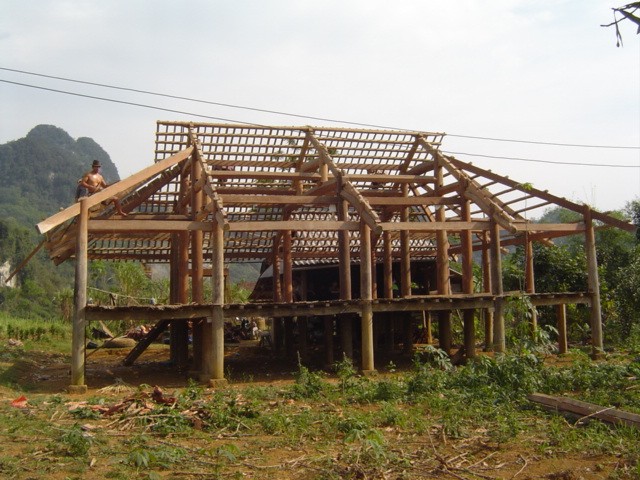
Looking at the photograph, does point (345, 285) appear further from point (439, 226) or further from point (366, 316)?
point (439, 226)

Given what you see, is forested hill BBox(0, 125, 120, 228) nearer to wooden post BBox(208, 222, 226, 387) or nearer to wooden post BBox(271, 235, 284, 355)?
wooden post BBox(271, 235, 284, 355)

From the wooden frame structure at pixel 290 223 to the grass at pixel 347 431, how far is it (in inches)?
87.4

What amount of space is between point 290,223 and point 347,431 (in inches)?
223

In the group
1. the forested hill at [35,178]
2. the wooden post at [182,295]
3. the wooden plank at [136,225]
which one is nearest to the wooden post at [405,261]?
the wooden post at [182,295]

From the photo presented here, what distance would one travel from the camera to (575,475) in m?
6.73

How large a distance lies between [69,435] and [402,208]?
11.8 m

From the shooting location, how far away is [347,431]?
8.72 metres

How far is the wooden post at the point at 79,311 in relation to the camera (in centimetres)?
1220

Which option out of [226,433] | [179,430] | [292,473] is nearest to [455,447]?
[292,473]

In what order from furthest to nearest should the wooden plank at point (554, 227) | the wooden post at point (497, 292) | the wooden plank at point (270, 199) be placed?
the wooden plank at point (554, 227), the wooden post at point (497, 292), the wooden plank at point (270, 199)

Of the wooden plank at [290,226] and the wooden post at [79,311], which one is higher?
the wooden plank at [290,226]

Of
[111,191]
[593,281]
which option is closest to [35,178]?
[111,191]

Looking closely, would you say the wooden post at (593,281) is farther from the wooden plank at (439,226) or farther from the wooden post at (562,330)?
the wooden plank at (439,226)

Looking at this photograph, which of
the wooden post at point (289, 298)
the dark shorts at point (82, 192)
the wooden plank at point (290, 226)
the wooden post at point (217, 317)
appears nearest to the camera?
the wooden post at point (217, 317)
